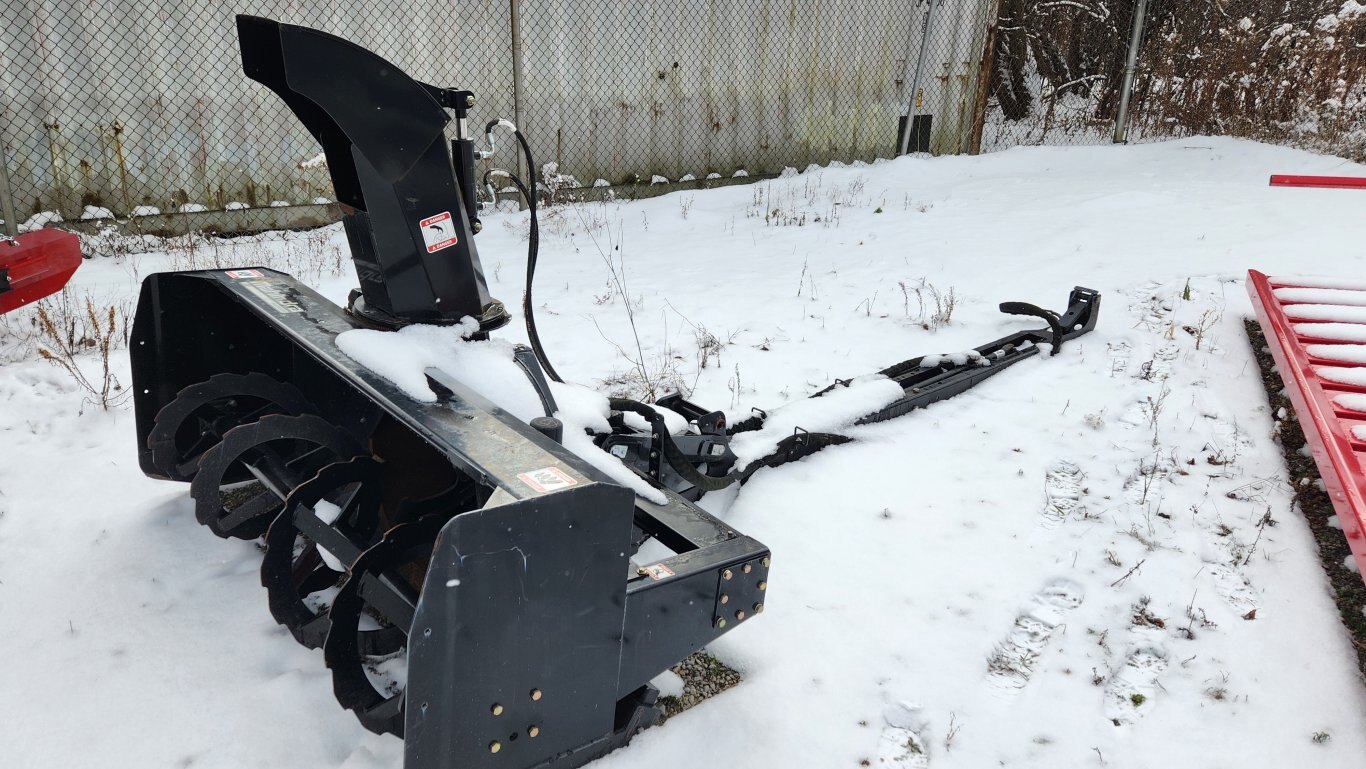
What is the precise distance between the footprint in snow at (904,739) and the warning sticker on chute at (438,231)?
1.67 metres

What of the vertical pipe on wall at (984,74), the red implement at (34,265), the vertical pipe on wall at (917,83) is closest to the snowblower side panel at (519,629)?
the red implement at (34,265)

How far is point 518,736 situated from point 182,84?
6.66 meters

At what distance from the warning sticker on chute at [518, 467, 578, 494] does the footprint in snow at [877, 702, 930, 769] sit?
1014mm

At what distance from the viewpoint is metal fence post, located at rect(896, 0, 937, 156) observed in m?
9.01

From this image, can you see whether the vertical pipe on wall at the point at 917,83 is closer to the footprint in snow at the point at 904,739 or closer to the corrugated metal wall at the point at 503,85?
the corrugated metal wall at the point at 503,85

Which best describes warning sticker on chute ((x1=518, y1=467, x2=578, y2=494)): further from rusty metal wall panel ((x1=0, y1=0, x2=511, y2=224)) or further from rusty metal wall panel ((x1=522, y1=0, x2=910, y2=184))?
rusty metal wall panel ((x1=522, y1=0, x2=910, y2=184))

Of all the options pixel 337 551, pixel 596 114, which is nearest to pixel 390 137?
pixel 337 551

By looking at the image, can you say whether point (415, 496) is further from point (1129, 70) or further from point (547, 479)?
point (1129, 70)

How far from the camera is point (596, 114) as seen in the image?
26.2 ft

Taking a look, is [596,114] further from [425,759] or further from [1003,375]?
[425,759]

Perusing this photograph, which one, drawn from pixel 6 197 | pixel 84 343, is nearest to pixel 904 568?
pixel 84 343

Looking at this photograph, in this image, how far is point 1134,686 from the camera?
222cm

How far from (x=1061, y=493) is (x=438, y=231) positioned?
2.27 m

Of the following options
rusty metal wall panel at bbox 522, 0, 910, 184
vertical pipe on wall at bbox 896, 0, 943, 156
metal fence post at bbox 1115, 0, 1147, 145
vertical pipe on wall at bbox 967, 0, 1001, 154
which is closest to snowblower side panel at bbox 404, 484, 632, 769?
rusty metal wall panel at bbox 522, 0, 910, 184
